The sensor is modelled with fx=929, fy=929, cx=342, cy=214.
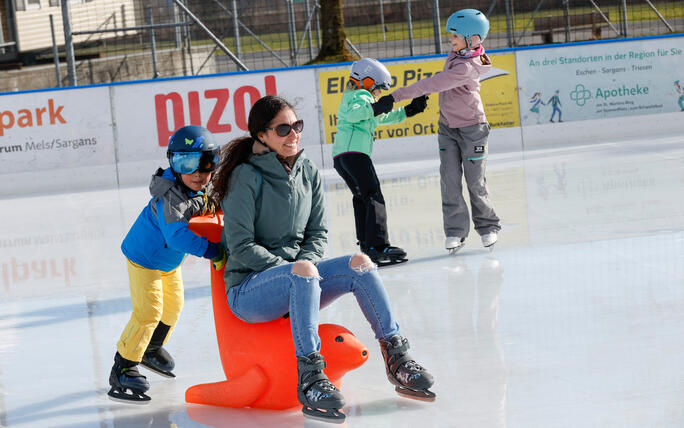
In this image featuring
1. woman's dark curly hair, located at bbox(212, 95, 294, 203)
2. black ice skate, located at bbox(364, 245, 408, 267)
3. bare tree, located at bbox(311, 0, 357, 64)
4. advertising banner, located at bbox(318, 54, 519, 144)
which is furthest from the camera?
bare tree, located at bbox(311, 0, 357, 64)

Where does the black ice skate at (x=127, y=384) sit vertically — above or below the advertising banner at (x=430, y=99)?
below

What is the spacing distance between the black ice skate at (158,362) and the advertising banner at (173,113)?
842 cm

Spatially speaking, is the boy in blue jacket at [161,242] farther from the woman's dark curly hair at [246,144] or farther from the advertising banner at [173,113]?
the advertising banner at [173,113]

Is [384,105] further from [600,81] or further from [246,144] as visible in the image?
[600,81]

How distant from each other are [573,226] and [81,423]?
4251mm

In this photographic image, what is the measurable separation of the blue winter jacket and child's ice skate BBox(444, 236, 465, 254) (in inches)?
109

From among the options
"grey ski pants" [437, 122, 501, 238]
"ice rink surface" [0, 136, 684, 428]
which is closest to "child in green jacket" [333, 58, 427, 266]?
"ice rink surface" [0, 136, 684, 428]

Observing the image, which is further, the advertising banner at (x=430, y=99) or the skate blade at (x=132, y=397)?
the advertising banner at (x=430, y=99)

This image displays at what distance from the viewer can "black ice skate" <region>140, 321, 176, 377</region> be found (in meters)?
3.82

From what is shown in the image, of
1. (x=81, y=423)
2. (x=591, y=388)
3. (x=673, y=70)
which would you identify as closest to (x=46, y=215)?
(x=81, y=423)

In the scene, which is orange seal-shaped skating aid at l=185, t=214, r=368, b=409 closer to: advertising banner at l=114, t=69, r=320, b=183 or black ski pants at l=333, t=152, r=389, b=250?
black ski pants at l=333, t=152, r=389, b=250

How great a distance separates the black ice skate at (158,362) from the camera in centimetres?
383

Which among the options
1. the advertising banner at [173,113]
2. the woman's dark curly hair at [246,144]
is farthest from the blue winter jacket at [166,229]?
the advertising banner at [173,113]

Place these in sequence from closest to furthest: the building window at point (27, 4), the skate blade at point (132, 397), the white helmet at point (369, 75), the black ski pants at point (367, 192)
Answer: the skate blade at point (132, 397) < the white helmet at point (369, 75) < the black ski pants at point (367, 192) < the building window at point (27, 4)
